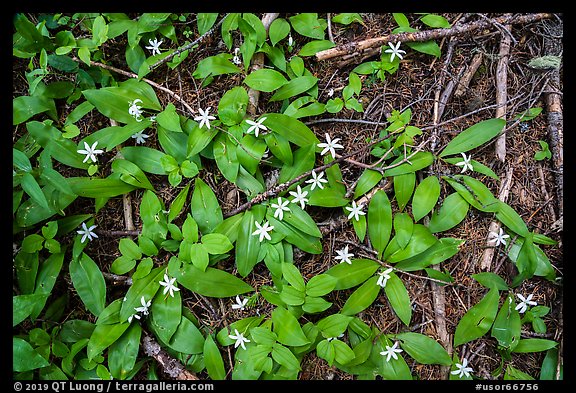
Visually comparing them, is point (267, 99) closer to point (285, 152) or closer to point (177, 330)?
point (285, 152)

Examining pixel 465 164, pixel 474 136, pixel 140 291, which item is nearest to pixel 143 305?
pixel 140 291

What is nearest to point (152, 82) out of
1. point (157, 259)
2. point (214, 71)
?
point (214, 71)

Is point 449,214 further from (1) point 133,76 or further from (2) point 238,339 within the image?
(1) point 133,76

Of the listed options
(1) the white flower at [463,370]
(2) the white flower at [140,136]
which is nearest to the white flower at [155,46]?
(2) the white flower at [140,136]

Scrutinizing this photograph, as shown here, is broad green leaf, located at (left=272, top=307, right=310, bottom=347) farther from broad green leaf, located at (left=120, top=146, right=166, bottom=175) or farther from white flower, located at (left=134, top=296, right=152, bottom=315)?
broad green leaf, located at (left=120, top=146, right=166, bottom=175)

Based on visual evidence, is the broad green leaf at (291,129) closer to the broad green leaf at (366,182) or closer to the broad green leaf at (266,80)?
the broad green leaf at (266,80)

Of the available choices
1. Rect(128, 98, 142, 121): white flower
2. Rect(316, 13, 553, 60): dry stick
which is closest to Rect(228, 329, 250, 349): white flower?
Rect(128, 98, 142, 121): white flower
